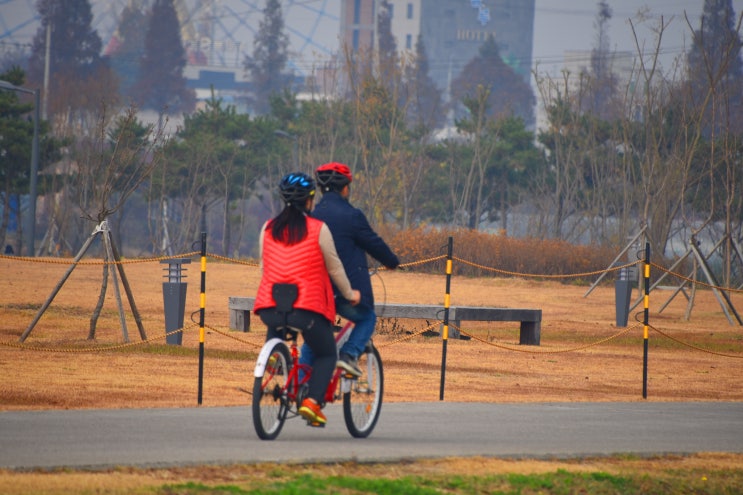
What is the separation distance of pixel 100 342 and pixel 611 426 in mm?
9782

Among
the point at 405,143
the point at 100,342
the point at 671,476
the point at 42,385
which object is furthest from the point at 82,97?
the point at 671,476

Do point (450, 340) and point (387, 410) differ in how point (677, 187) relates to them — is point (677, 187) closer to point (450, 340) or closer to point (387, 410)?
point (450, 340)

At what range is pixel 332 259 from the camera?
860 cm

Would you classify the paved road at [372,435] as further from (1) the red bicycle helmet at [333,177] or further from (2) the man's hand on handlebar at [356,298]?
(1) the red bicycle helmet at [333,177]

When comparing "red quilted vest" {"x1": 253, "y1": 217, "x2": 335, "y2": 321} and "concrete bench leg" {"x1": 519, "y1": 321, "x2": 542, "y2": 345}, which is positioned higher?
"red quilted vest" {"x1": 253, "y1": 217, "x2": 335, "y2": 321}

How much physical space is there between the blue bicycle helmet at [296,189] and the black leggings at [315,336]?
740 millimetres

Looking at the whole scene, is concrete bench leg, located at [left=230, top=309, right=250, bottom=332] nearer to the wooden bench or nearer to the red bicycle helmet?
the wooden bench

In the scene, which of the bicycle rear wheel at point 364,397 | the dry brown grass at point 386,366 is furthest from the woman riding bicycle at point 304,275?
the dry brown grass at point 386,366

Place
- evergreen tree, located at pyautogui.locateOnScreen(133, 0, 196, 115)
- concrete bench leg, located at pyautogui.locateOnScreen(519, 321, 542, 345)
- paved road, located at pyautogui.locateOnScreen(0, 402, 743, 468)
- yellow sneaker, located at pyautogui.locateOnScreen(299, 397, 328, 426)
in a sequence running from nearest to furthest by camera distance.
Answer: paved road, located at pyautogui.locateOnScreen(0, 402, 743, 468)
yellow sneaker, located at pyautogui.locateOnScreen(299, 397, 328, 426)
concrete bench leg, located at pyautogui.locateOnScreen(519, 321, 542, 345)
evergreen tree, located at pyautogui.locateOnScreen(133, 0, 196, 115)

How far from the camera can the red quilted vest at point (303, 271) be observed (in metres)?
8.58

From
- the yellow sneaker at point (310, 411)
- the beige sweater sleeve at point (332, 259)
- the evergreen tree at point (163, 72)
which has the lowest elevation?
the yellow sneaker at point (310, 411)

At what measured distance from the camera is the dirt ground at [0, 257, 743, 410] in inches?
530

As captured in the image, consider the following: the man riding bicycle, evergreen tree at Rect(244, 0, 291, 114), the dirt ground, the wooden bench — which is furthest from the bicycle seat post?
evergreen tree at Rect(244, 0, 291, 114)

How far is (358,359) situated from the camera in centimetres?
938
